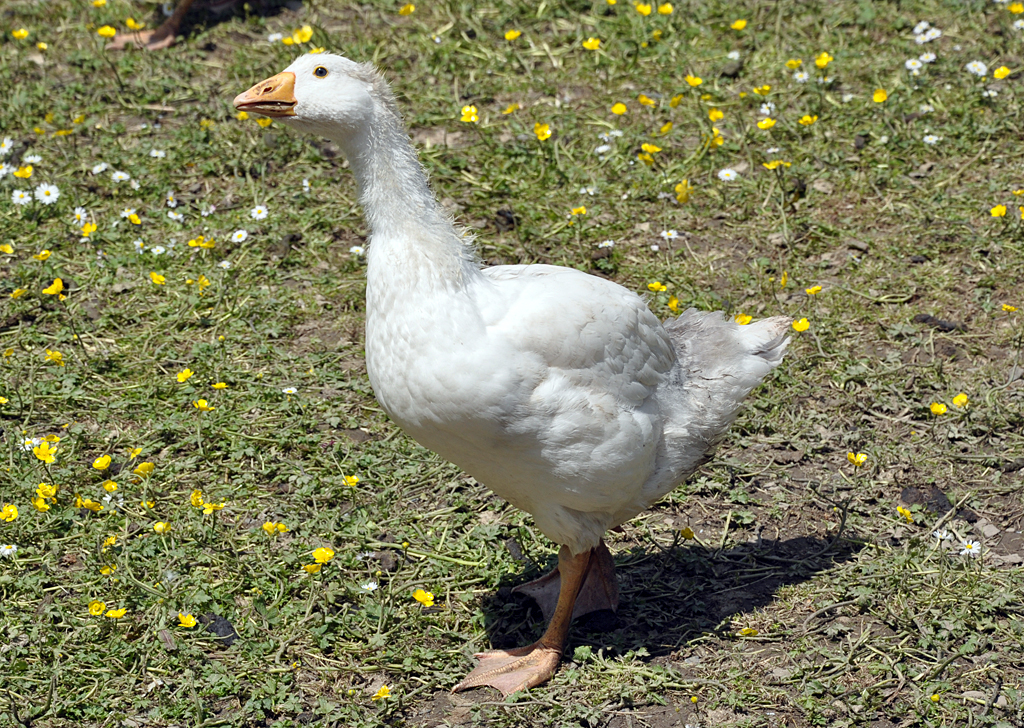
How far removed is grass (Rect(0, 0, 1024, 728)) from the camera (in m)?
4.08

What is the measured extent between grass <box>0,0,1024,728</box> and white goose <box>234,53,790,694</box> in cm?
62

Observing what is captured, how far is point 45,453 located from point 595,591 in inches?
98.9

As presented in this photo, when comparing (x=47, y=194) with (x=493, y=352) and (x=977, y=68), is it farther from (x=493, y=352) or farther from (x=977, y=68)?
(x=977, y=68)

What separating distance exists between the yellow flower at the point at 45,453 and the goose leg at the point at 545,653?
2.10 metres

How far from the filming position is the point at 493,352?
11.8 feet

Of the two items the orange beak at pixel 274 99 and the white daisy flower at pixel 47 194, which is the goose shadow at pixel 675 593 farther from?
the white daisy flower at pixel 47 194

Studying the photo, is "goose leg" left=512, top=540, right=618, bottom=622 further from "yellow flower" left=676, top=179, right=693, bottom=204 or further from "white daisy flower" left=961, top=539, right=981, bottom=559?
"yellow flower" left=676, top=179, right=693, bottom=204

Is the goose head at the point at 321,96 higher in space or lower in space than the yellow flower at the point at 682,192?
higher

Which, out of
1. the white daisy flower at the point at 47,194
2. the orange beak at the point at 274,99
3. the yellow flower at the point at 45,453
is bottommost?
the white daisy flower at the point at 47,194

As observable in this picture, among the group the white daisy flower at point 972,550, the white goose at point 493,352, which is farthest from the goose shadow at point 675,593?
the white daisy flower at point 972,550

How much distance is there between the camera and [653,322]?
13.8ft

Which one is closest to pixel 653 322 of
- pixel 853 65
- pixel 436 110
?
pixel 436 110

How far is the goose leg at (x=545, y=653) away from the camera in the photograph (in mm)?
4109

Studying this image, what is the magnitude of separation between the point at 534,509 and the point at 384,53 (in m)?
5.11
